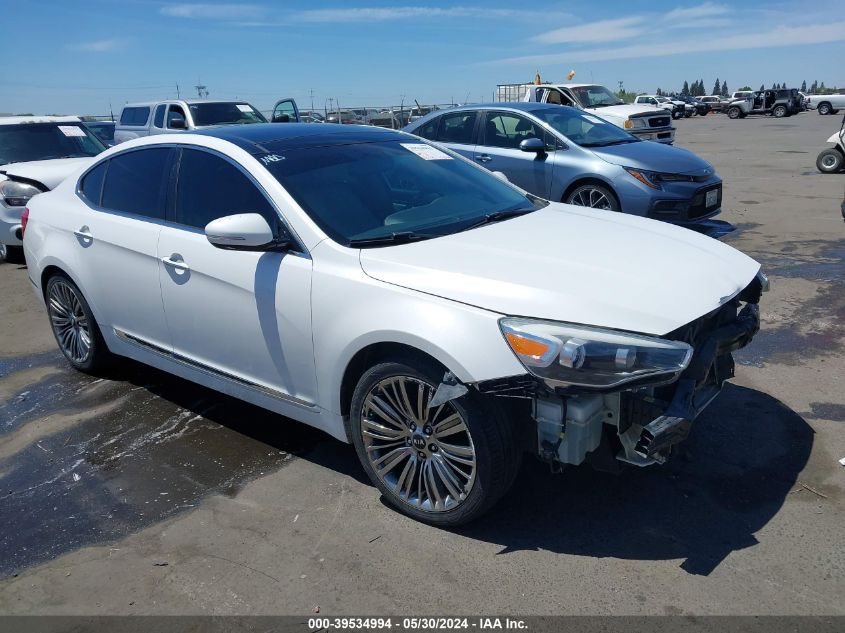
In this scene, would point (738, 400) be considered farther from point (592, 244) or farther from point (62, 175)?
point (62, 175)

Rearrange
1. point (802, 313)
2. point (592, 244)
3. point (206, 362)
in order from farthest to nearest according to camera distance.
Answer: point (802, 313) < point (206, 362) < point (592, 244)

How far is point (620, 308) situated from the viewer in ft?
9.28

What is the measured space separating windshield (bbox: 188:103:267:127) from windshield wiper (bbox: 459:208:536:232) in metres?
11.9

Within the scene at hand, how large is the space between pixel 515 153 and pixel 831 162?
27.7 ft

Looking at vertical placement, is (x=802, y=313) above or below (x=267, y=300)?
below

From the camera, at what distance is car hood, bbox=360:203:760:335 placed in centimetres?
284

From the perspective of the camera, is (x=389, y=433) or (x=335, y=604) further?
(x=389, y=433)

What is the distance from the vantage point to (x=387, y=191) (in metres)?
3.86

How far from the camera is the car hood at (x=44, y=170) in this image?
29.0 ft

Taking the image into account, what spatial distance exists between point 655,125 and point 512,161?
8.65 metres

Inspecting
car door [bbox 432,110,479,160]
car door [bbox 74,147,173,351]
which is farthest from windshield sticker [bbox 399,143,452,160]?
car door [bbox 432,110,479,160]

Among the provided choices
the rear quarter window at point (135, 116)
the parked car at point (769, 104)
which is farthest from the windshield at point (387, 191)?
the parked car at point (769, 104)

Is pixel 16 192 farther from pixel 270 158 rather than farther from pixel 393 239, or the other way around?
pixel 393 239

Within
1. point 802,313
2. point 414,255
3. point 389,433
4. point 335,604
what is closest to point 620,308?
point 414,255
